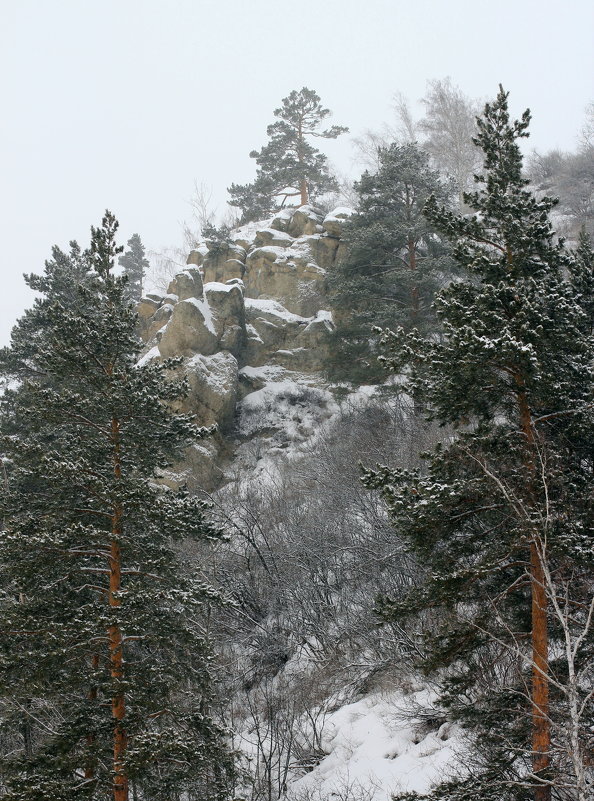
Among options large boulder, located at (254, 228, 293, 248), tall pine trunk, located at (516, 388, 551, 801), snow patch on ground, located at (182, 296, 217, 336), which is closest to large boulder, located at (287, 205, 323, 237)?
large boulder, located at (254, 228, 293, 248)

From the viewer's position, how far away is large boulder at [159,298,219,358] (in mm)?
29484

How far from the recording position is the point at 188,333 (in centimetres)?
2952

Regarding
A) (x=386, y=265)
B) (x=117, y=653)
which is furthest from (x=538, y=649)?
(x=386, y=265)

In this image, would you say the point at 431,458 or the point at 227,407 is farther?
the point at 227,407

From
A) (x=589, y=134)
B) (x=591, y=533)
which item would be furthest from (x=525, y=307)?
(x=589, y=134)

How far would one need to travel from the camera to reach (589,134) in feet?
151

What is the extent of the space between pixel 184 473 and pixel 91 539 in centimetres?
1683

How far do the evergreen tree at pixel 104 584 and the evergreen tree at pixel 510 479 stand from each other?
3.55m

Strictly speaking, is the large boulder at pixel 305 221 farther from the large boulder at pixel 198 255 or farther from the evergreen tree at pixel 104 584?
the evergreen tree at pixel 104 584

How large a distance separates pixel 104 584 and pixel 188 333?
19270 mm

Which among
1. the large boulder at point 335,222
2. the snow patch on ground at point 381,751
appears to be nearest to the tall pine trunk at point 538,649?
the snow patch on ground at point 381,751

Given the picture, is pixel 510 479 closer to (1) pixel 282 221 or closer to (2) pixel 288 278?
(2) pixel 288 278

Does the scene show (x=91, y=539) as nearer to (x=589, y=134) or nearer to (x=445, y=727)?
(x=445, y=727)

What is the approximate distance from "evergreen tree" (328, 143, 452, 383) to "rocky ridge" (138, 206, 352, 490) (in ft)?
9.57
